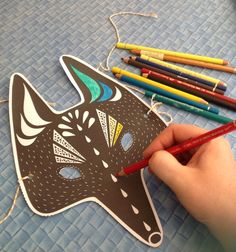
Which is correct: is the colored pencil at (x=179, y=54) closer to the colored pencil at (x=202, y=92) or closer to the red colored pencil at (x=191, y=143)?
the colored pencil at (x=202, y=92)

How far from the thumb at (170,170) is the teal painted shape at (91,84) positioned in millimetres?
173

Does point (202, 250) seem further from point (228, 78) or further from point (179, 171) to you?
point (228, 78)

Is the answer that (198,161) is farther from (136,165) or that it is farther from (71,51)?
(71,51)

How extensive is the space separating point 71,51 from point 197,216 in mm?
364

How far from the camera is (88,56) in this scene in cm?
58

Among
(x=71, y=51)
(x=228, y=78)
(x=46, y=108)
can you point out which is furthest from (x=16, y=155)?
(x=228, y=78)

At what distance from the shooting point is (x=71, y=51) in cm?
59

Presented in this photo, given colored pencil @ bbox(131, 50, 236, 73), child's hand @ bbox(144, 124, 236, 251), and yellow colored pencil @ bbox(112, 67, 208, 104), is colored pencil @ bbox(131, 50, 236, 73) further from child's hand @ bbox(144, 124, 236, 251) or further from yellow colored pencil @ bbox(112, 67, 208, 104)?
child's hand @ bbox(144, 124, 236, 251)

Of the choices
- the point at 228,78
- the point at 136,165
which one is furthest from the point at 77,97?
the point at 228,78

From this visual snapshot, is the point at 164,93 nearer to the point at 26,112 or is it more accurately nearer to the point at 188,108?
the point at 188,108

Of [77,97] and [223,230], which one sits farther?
[77,97]

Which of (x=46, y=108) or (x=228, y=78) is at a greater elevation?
(x=46, y=108)

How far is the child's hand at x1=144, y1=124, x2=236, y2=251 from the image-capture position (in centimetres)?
39

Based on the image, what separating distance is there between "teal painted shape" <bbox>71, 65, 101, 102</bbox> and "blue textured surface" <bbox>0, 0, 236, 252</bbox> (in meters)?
0.02
